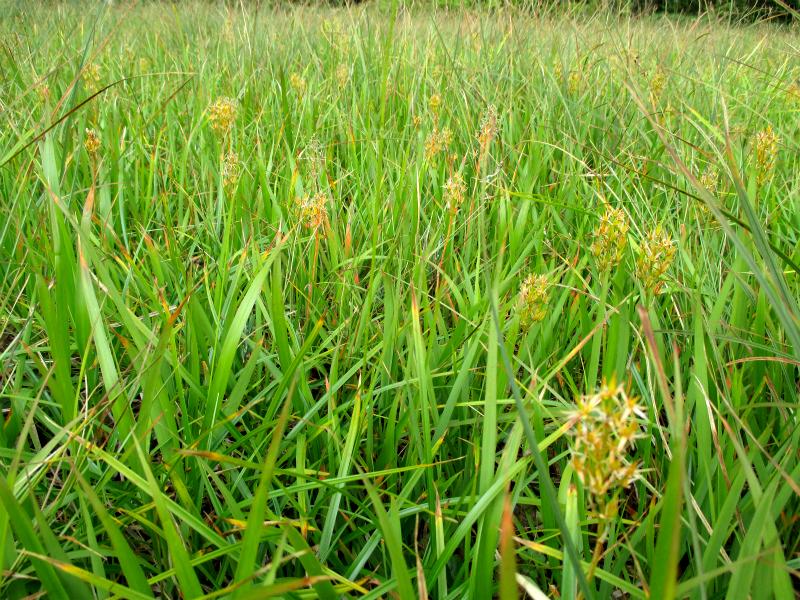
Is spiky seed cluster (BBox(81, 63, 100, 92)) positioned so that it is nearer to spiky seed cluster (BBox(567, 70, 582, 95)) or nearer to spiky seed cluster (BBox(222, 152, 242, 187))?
spiky seed cluster (BBox(222, 152, 242, 187))

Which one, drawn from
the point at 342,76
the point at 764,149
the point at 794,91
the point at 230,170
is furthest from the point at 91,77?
the point at 794,91

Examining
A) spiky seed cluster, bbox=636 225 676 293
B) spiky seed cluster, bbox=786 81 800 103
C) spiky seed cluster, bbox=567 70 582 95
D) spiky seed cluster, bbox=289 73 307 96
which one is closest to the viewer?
spiky seed cluster, bbox=636 225 676 293

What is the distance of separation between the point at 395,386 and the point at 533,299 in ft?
0.96

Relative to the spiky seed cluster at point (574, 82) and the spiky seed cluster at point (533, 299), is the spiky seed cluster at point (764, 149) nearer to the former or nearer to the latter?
the spiky seed cluster at point (533, 299)

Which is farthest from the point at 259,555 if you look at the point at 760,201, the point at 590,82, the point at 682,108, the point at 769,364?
the point at 590,82

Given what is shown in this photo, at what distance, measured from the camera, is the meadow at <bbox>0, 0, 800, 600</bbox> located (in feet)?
2.40

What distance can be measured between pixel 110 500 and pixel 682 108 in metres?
2.47

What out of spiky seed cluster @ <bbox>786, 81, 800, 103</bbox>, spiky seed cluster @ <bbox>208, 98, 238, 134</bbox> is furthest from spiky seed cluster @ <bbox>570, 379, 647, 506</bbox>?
spiky seed cluster @ <bbox>786, 81, 800, 103</bbox>

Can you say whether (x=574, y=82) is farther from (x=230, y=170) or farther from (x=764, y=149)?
(x=230, y=170)

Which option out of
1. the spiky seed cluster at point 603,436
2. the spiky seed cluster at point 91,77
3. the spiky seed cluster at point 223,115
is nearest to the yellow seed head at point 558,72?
the spiky seed cluster at point 223,115

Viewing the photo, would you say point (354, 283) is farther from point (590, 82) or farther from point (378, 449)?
point (590, 82)

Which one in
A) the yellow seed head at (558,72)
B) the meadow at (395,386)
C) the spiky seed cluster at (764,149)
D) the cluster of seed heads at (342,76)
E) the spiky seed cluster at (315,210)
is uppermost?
the yellow seed head at (558,72)

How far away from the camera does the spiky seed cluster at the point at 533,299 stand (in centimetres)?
110

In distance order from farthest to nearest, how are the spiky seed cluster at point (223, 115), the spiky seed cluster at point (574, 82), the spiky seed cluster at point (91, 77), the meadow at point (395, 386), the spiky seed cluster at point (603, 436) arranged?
the spiky seed cluster at point (574, 82), the spiky seed cluster at point (91, 77), the spiky seed cluster at point (223, 115), the meadow at point (395, 386), the spiky seed cluster at point (603, 436)
